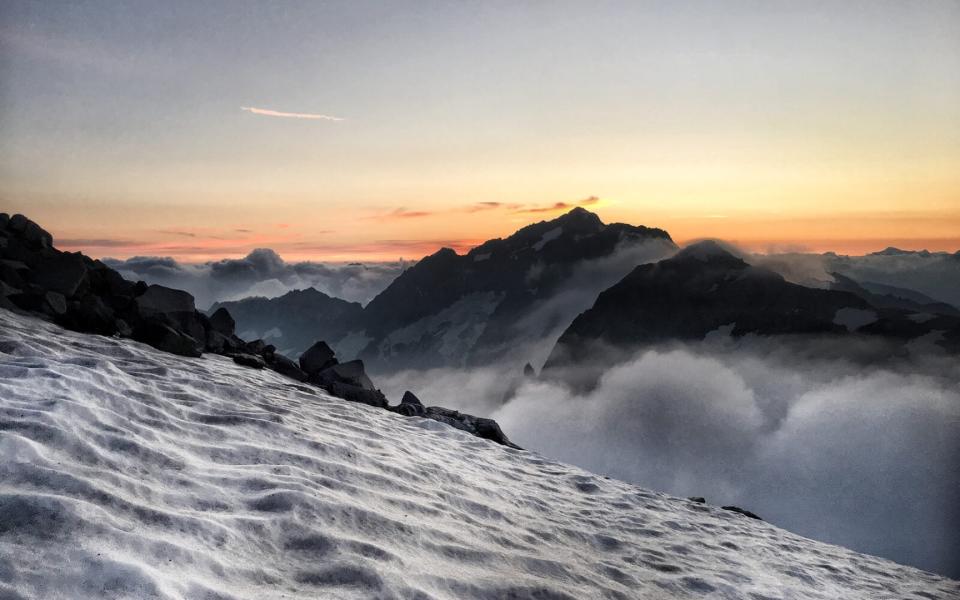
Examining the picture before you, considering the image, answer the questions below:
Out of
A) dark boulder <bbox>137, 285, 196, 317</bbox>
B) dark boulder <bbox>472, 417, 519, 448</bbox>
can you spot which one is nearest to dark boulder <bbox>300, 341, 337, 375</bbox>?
dark boulder <bbox>137, 285, 196, 317</bbox>

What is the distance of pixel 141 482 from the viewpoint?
18.2 feet

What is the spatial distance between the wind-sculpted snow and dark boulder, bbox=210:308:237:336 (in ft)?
15.6

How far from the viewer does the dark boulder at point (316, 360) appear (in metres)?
16.1

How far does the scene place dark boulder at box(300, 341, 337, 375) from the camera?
52.8ft

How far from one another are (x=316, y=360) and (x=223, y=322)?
11.5 feet

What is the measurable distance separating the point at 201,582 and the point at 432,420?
Answer: 401 inches

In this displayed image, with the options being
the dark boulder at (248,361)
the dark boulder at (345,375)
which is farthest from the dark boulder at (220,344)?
the dark boulder at (345,375)

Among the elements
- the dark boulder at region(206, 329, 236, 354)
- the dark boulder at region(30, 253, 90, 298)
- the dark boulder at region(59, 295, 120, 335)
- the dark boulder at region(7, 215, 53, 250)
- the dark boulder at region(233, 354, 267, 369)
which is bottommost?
the dark boulder at region(233, 354, 267, 369)

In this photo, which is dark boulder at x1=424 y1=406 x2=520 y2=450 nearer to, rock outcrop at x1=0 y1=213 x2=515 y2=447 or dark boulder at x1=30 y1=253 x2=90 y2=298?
rock outcrop at x1=0 y1=213 x2=515 y2=447

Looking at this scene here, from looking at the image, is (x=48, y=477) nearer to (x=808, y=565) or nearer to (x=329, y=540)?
(x=329, y=540)

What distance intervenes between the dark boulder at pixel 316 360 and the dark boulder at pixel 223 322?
8.37 feet

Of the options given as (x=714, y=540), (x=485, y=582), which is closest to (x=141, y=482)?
(x=485, y=582)

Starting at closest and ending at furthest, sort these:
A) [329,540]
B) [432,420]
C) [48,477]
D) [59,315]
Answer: [48,477] → [329,540] → [59,315] → [432,420]

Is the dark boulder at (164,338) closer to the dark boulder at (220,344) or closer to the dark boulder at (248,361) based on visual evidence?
the dark boulder at (248,361)
